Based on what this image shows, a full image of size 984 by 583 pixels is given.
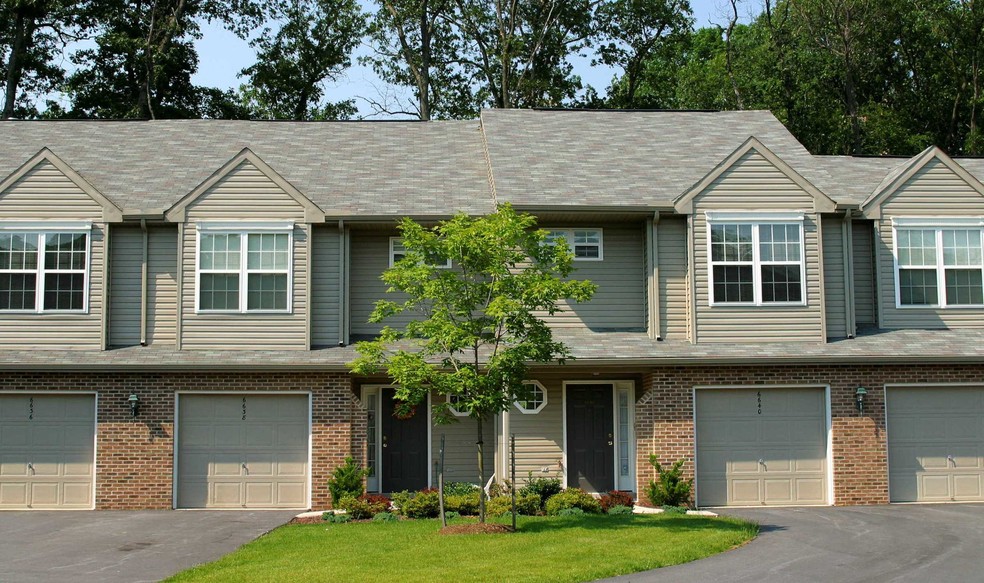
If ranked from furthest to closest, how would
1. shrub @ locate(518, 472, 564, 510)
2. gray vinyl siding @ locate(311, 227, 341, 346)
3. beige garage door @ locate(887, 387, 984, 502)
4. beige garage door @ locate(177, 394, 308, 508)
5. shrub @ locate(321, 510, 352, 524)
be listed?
gray vinyl siding @ locate(311, 227, 341, 346)
beige garage door @ locate(887, 387, 984, 502)
beige garage door @ locate(177, 394, 308, 508)
shrub @ locate(518, 472, 564, 510)
shrub @ locate(321, 510, 352, 524)

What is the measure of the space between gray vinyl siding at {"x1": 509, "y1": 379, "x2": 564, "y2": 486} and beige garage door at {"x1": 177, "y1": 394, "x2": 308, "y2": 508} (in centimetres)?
406

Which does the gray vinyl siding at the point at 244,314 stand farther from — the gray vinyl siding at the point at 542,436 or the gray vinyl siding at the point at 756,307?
the gray vinyl siding at the point at 756,307

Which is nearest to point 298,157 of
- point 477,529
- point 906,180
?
point 477,529

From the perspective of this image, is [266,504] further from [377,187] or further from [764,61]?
[764,61]

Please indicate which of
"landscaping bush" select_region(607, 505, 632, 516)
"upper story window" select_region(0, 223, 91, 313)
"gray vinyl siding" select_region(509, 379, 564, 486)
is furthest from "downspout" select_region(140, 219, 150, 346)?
"landscaping bush" select_region(607, 505, 632, 516)

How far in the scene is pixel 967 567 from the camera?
1338 centimetres

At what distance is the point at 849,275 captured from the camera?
21.1 metres

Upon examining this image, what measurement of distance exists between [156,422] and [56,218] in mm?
4447

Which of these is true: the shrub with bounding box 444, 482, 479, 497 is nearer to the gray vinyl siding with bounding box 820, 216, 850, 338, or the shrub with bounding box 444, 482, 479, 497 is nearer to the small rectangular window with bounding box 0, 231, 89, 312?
the gray vinyl siding with bounding box 820, 216, 850, 338

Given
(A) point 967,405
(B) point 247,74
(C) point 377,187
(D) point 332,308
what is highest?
(B) point 247,74

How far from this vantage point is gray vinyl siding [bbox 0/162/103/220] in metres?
20.4

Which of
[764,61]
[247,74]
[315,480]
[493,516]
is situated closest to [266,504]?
[315,480]

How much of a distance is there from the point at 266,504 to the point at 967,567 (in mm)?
12010

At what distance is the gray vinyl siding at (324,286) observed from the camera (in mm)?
20547
